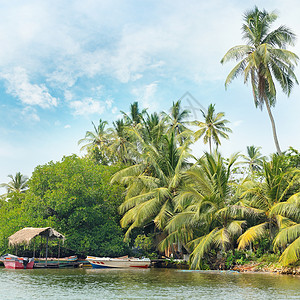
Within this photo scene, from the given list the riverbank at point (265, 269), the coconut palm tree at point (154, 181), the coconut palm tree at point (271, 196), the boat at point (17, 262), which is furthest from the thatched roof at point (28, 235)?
the coconut palm tree at point (271, 196)

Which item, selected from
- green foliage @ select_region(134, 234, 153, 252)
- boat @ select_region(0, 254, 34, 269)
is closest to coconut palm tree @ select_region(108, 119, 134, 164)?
green foliage @ select_region(134, 234, 153, 252)

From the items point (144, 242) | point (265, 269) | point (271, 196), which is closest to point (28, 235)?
point (144, 242)

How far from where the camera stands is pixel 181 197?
18781 millimetres

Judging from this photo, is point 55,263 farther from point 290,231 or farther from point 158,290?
point 290,231

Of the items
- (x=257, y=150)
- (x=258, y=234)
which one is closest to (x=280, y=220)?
(x=258, y=234)

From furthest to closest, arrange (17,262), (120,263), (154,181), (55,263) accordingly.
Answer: (154,181) → (55,263) → (120,263) → (17,262)

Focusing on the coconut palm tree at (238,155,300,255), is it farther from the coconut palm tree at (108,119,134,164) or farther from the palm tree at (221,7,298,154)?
the coconut palm tree at (108,119,134,164)

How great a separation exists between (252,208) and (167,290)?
26.7 ft

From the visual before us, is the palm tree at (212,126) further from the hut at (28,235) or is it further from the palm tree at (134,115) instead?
the hut at (28,235)

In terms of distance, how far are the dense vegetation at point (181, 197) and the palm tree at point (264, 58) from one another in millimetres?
61

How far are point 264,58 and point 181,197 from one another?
32.6ft

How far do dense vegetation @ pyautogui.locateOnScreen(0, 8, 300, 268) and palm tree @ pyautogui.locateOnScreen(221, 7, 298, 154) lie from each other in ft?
0.20

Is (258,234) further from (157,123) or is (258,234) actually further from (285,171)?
(157,123)

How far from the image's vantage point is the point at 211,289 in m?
11.4
